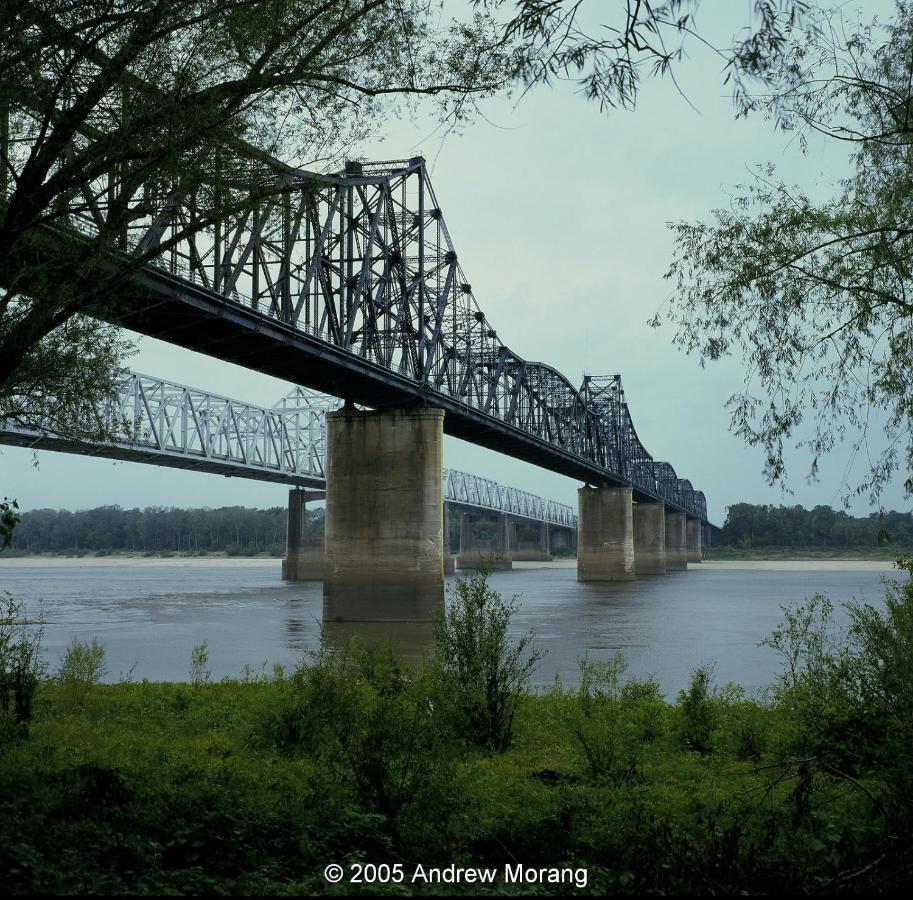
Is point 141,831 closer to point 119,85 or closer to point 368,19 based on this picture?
point 119,85

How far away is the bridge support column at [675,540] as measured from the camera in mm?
152375

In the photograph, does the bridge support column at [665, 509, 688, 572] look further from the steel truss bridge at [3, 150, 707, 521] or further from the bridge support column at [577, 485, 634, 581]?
the steel truss bridge at [3, 150, 707, 521]

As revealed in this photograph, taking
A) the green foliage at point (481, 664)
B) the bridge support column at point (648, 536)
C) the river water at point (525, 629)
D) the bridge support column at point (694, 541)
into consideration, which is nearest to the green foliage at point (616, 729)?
the green foliage at point (481, 664)

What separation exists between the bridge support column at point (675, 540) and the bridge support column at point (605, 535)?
51059mm

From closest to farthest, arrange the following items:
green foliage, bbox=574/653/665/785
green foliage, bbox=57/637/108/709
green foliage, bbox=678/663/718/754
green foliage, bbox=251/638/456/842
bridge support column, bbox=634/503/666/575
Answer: green foliage, bbox=251/638/456/842 → green foliage, bbox=574/653/665/785 → green foliage, bbox=678/663/718/754 → green foliage, bbox=57/637/108/709 → bridge support column, bbox=634/503/666/575

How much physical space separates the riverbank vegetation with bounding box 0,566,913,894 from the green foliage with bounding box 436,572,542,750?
28mm

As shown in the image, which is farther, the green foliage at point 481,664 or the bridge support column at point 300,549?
the bridge support column at point 300,549

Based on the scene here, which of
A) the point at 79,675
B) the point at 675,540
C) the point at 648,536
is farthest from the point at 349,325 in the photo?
the point at 675,540

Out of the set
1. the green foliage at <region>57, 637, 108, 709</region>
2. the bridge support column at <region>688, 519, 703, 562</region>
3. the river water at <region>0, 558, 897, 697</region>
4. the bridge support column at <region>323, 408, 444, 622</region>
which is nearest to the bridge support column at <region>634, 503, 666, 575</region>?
the river water at <region>0, 558, 897, 697</region>

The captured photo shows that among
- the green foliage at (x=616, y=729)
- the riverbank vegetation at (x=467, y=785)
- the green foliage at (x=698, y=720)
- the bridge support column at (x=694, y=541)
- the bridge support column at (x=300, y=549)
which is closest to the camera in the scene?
the riverbank vegetation at (x=467, y=785)

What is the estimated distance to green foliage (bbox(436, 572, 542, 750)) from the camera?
12.3 meters

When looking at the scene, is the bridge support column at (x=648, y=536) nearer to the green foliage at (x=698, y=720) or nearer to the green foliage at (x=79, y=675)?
the green foliage at (x=79, y=675)

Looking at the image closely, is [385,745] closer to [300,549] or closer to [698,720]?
[698,720]

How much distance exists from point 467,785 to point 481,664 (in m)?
3.54
